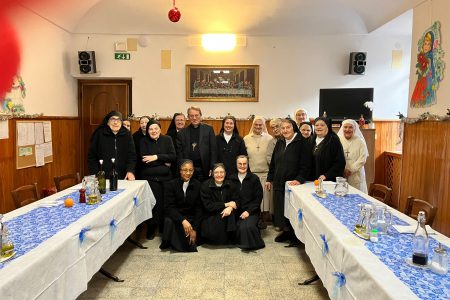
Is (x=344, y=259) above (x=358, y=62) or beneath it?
beneath

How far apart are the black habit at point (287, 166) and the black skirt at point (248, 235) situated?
436 millimetres

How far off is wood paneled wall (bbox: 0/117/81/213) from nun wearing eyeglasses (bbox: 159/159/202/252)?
89.0 inches

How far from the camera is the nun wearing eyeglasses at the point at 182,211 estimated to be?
3.51 m

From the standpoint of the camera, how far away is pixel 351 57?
594 centimetres

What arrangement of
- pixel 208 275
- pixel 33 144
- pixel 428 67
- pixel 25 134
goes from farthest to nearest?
pixel 33 144 < pixel 25 134 < pixel 428 67 < pixel 208 275

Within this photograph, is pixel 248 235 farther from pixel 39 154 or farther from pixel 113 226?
pixel 39 154

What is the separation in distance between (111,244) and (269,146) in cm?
243

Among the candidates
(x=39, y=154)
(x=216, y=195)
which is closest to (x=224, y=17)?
(x=216, y=195)

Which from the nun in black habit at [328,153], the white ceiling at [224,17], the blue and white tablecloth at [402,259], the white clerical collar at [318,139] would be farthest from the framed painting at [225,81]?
the blue and white tablecloth at [402,259]

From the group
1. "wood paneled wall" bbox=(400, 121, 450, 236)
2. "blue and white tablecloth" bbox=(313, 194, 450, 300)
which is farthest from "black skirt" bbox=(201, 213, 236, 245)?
"wood paneled wall" bbox=(400, 121, 450, 236)

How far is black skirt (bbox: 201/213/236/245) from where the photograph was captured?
141 inches

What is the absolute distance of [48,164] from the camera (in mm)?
5188

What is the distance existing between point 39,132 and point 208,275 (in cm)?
359

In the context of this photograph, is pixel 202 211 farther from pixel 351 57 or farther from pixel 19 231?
pixel 351 57
